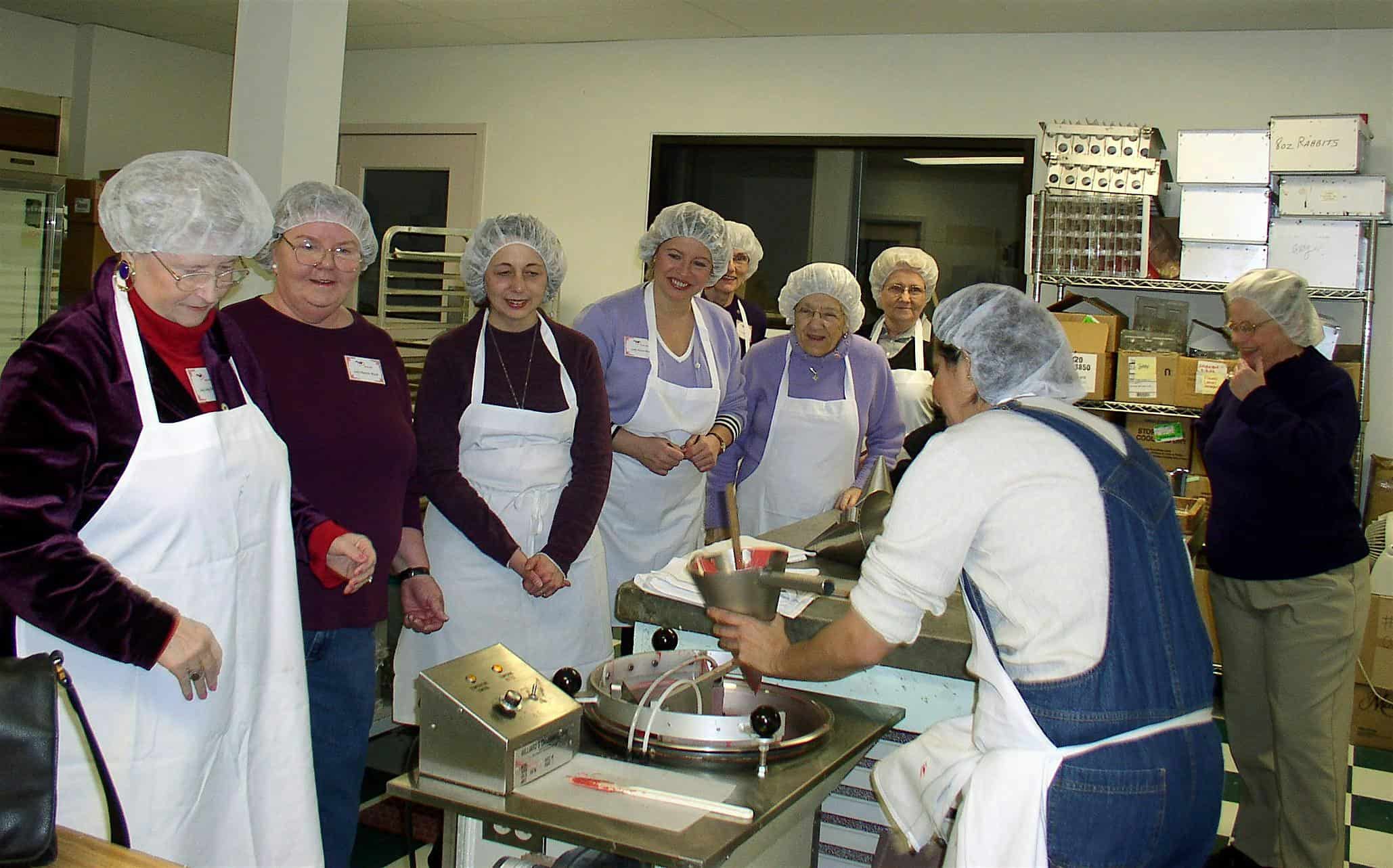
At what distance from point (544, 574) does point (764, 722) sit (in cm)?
109

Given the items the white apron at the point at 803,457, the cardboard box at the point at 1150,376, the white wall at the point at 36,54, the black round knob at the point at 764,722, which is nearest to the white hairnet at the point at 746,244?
the white apron at the point at 803,457

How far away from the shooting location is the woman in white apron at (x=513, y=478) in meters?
2.54

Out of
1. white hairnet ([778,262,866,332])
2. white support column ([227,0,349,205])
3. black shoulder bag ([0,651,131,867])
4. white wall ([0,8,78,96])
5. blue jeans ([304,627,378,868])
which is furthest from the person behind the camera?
white wall ([0,8,78,96])

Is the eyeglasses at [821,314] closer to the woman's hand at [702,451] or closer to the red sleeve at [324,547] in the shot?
the woman's hand at [702,451]

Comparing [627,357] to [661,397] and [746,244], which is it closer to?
[661,397]

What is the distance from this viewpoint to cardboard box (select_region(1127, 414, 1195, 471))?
15.3 feet

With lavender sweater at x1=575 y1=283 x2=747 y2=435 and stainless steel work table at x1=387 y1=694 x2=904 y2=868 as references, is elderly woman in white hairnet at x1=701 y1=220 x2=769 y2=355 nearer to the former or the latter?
lavender sweater at x1=575 y1=283 x2=747 y2=435

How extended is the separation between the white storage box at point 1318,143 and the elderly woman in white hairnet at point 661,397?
94.4 inches

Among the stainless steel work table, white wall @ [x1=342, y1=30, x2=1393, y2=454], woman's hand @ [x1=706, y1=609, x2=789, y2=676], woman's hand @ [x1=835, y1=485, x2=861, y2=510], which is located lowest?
the stainless steel work table

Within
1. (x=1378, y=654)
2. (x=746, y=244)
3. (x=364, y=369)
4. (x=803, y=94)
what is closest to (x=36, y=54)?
(x=803, y=94)

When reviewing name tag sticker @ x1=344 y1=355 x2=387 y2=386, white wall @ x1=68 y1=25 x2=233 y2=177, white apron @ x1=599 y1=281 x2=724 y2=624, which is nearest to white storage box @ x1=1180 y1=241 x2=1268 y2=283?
white apron @ x1=599 y1=281 x2=724 y2=624

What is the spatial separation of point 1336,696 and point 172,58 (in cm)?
687

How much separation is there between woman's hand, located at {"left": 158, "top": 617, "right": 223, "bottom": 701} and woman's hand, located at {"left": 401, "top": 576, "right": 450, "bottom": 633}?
0.82 meters

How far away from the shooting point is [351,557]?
188 cm
